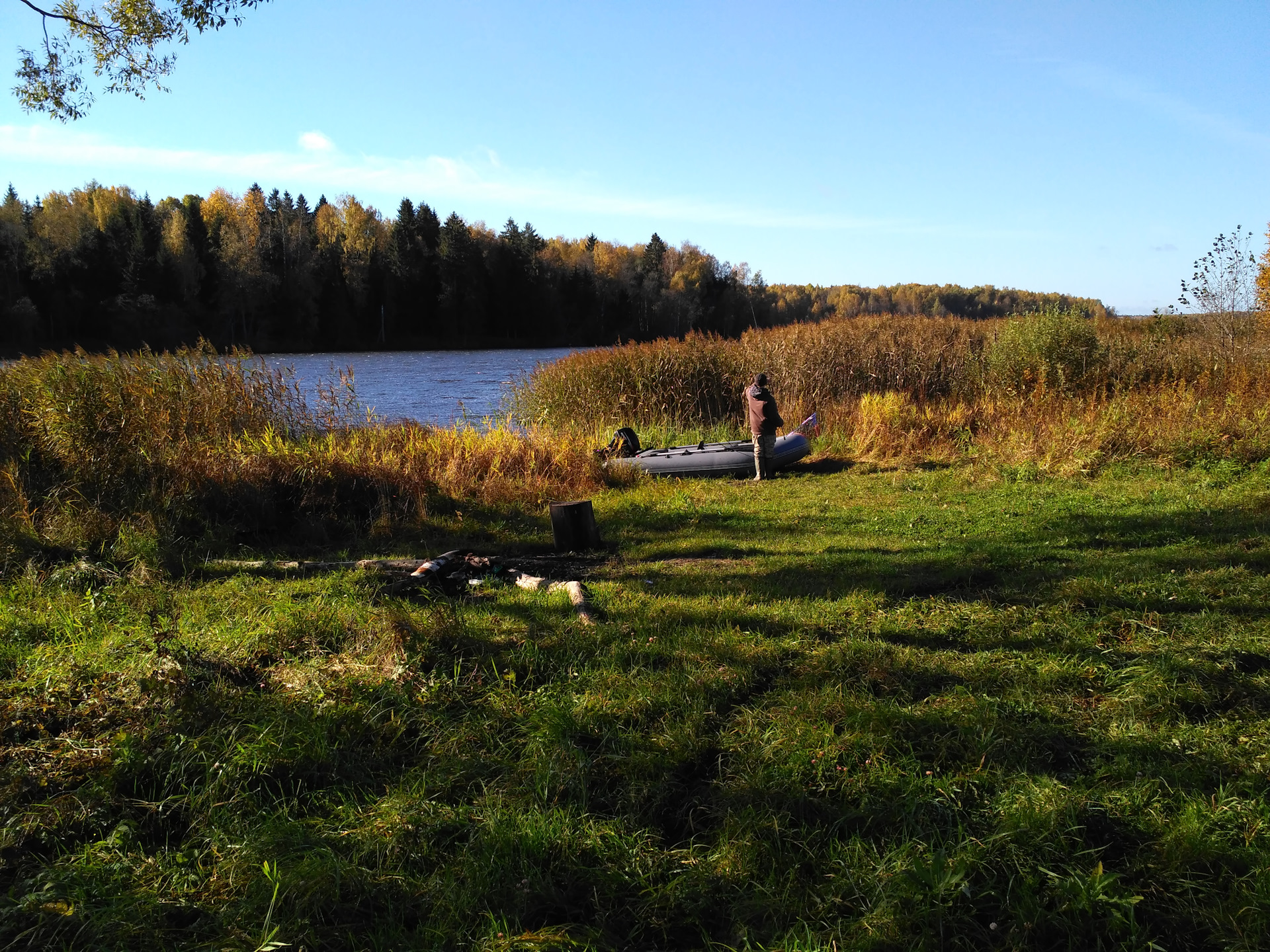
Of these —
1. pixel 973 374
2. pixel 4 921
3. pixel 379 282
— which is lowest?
pixel 4 921

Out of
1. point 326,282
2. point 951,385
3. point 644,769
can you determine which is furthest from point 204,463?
point 326,282

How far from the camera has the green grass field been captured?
2.59m

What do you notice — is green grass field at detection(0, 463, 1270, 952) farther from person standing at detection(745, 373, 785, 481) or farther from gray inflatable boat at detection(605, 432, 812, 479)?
gray inflatable boat at detection(605, 432, 812, 479)

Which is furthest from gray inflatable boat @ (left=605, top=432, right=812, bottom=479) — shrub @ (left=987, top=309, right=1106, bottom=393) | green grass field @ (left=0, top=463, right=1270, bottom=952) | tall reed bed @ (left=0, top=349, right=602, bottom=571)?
green grass field @ (left=0, top=463, right=1270, bottom=952)

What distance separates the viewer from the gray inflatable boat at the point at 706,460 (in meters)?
12.5

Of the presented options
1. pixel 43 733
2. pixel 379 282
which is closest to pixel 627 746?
pixel 43 733

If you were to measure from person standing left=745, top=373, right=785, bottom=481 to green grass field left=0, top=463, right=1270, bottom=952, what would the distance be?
6429 millimetres

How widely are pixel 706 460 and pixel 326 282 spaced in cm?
5668

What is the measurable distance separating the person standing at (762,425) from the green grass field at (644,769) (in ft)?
21.1

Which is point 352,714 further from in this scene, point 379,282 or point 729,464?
point 379,282

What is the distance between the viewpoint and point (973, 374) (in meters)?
17.4

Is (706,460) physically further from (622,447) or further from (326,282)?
(326,282)

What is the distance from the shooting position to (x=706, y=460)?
41.3ft

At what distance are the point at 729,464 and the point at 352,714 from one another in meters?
9.31
